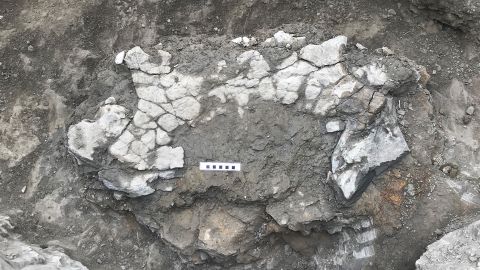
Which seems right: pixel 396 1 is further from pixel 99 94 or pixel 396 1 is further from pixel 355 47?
pixel 99 94

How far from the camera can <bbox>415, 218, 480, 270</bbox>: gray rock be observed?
4055 millimetres

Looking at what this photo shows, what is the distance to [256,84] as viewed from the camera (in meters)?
4.67

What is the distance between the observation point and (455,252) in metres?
4.16

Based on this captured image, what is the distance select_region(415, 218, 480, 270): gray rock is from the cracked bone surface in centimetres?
59

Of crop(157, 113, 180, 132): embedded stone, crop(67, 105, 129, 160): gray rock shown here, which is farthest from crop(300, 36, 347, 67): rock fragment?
crop(67, 105, 129, 160): gray rock

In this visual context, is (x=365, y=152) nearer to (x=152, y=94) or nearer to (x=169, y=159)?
(x=169, y=159)

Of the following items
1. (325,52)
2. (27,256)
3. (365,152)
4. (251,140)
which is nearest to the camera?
(27,256)

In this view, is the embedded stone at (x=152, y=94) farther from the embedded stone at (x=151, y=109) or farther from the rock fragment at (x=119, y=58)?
the rock fragment at (x=119, y=58)

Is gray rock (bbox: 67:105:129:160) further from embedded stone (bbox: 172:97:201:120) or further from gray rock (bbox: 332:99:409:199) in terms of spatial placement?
gray rock (bbox: 332:99:409:199)

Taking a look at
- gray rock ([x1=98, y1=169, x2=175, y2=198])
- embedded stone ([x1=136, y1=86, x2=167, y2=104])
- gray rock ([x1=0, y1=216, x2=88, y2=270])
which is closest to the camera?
gray rock ([x1=0, y1=216, x2=88, y2=270])

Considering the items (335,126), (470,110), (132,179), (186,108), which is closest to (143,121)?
(186,108)

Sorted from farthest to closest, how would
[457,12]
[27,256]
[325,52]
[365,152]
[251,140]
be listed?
[457,12] < [325,52] < [251,140] < [365,152] < [27,256]

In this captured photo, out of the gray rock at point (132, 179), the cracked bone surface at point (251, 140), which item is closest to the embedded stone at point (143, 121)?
the cracked bone surface at point (251, 140)

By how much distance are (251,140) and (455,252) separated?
1.90m
